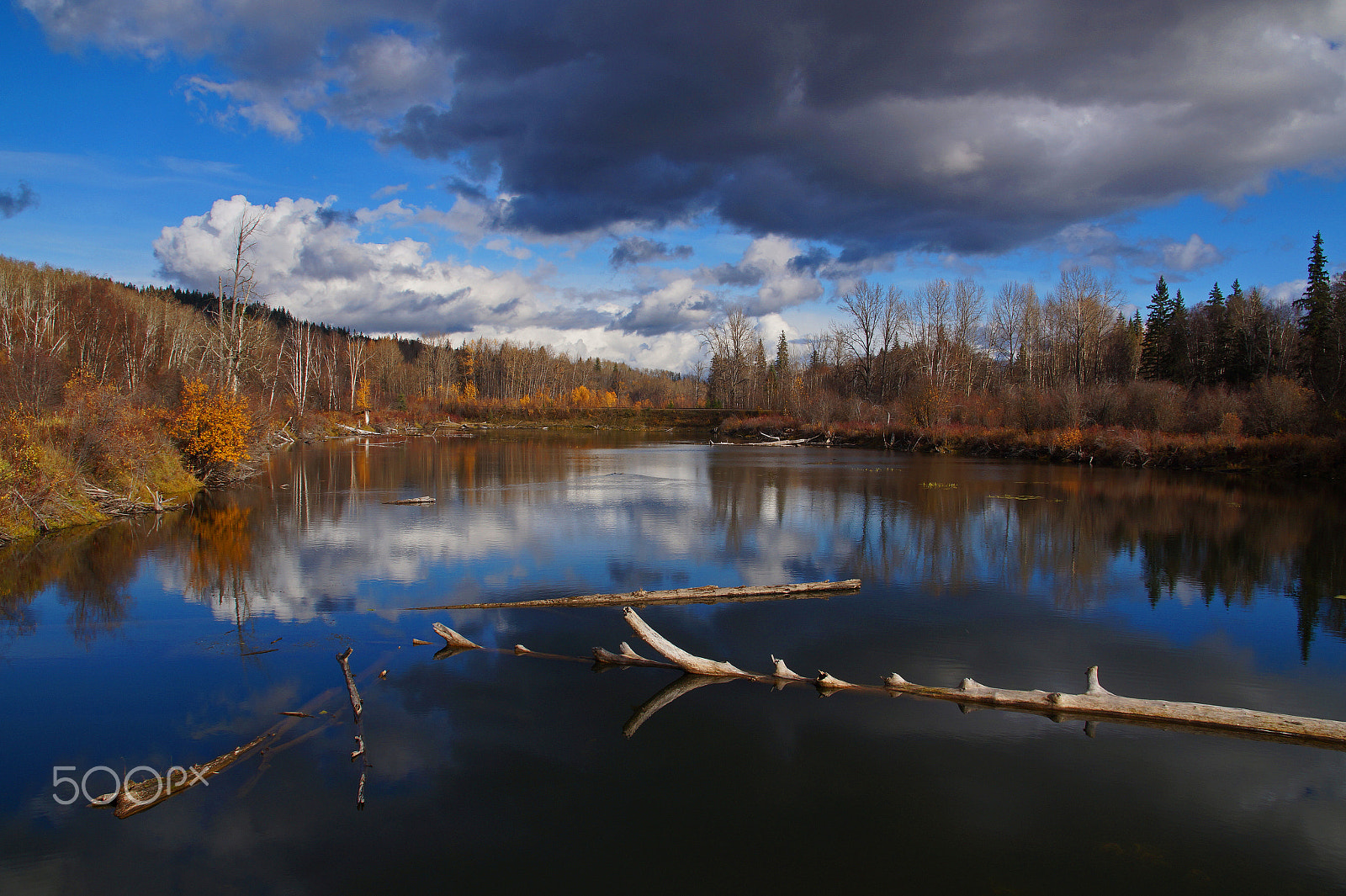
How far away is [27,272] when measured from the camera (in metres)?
63.6

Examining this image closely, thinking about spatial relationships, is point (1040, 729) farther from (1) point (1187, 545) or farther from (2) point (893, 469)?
(2) point (893, 469)

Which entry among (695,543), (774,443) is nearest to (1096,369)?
(774,443)

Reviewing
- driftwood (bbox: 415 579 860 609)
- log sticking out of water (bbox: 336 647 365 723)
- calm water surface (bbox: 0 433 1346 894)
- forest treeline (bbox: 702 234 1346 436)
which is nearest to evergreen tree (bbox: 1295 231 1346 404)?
forest treeline (bbox: 702 234 1346 436)

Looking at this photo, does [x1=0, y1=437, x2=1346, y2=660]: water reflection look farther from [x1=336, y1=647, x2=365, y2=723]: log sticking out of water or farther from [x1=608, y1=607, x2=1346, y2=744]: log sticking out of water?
[x1=608, y1=607, x2=1346, y2=744]: log sticking out of water

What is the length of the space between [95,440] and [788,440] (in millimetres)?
47255

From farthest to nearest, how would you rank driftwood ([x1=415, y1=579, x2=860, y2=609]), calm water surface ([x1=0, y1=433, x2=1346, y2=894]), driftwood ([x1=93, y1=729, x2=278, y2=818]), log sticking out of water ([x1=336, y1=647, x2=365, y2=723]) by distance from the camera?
driftwood ([x1=415, y1=579, x2=860, y2=609]) < log sticking out of water ([x1=336, y1=647, x2=365, y2=723]) < driftwood ([x1=93, y1=729, x2=278, y2=818]) < calm water surface ([x1=0, y1=433, x2=1346, y2=894])

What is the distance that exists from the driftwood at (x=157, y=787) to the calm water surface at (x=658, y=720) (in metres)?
0.11

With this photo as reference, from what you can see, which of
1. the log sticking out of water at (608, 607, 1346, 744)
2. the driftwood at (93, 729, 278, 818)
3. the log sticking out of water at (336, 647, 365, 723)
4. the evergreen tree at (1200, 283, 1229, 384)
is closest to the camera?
the driftwood at (93, 729, 278, 818)

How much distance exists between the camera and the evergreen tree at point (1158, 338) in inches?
2398

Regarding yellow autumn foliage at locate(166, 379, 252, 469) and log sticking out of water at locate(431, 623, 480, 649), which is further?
yellow autumn foliage at locate(166, 379, 252, 469)

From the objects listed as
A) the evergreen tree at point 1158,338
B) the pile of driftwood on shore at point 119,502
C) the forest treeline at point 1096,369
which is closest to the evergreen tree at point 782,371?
the forest treeline at point 1096,369

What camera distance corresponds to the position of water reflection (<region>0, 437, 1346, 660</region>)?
12336 mm

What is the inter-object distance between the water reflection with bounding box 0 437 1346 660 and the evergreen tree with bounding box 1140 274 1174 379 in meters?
37.7

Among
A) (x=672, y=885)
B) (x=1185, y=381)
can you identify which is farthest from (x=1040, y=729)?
(x=1185, y=381)
